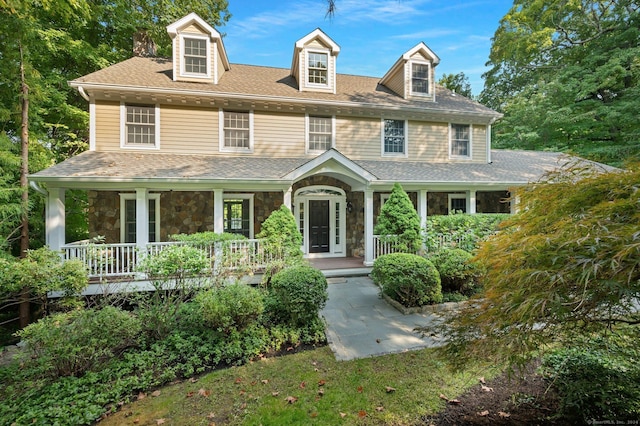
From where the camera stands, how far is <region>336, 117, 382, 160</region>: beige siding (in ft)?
35.6

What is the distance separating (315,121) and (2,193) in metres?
8.80

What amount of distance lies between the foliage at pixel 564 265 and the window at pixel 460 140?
33.4ft

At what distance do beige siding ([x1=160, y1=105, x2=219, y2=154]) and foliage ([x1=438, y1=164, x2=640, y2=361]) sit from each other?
31.2 ft

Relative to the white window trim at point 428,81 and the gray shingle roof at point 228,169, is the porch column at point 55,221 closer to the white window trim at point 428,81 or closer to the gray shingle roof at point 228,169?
the gray shingle roof at point 228,169

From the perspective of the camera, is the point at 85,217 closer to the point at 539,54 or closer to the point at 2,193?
the point at 2,193

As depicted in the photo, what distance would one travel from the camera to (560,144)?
16.7 m

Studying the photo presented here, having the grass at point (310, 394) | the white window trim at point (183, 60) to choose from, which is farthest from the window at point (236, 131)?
the grass at point (310, 394)

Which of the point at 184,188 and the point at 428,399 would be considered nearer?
the point at 428,399

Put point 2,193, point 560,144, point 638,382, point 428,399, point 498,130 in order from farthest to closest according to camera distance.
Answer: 1. point 498,130
2. point 560,144
3. point 2,193
4. point 428,399
5. point 638,382

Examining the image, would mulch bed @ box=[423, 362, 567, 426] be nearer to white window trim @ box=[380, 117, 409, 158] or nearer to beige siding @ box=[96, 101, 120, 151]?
white window trim @ box=[380, 117, 409, 158]

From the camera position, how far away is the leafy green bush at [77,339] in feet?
12.7

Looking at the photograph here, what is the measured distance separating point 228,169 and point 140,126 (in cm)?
343

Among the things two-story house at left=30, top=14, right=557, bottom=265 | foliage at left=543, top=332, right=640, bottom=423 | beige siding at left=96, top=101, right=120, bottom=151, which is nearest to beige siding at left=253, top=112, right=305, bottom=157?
two-story house at left=30, top=14, right=557, bottom=265

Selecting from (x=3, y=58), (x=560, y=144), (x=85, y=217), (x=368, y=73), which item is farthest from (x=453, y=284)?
(x=560, y=144)
